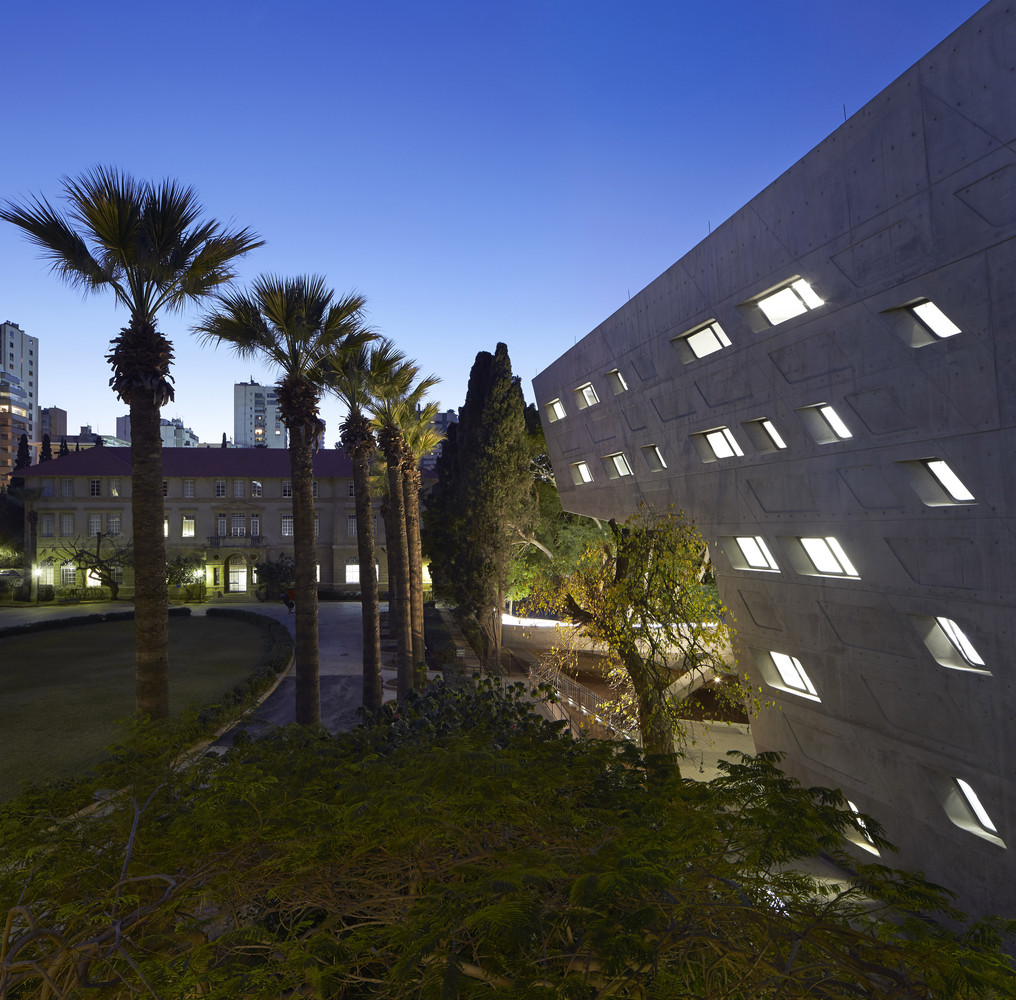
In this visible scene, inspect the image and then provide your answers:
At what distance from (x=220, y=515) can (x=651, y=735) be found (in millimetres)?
50169

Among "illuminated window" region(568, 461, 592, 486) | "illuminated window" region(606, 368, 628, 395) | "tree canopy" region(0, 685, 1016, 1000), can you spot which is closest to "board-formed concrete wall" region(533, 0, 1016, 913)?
"illuminated window" region(606, 368, 628, 395)

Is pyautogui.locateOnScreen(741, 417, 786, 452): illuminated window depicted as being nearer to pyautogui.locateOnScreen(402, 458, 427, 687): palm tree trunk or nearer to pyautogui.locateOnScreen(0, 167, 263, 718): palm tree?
pyautogui.locateOnScreen(0, 167, 263, 718): palm tree

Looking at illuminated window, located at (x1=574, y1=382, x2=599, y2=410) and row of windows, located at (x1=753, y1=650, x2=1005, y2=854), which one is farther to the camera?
illuminated window, located at (x1=574, y1=382, x2=599, y2=410)

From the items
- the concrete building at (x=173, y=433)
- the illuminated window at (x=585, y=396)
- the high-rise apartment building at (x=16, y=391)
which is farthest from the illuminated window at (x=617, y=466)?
the concrete building at (x=173, y=433)

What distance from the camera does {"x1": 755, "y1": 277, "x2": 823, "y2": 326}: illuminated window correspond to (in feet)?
37.7

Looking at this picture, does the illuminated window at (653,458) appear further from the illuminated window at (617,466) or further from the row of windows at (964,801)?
the row of windows at (964,801)

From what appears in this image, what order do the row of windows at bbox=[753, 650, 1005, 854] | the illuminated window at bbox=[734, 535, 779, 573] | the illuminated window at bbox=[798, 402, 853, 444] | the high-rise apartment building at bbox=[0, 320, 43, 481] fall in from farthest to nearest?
the high-rise apartment building at bbox=[0, 320, 43, 481]
the illuminated window at bbox=[734, 535, 779, 573]
the illuminated window at bbox=[798, 402, 853, 444]
the row of windows at bbox=[753, 650, 1005, 854]

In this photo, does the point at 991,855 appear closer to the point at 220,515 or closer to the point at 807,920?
the point at 807,920

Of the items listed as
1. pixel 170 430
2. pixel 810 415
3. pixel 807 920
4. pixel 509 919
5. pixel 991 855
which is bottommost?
pixel 991 855

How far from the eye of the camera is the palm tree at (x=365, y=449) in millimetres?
18734

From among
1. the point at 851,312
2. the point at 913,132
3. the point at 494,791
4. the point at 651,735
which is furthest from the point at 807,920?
the point at 651,735

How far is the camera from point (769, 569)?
13.8 meters

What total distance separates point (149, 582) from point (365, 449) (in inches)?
389

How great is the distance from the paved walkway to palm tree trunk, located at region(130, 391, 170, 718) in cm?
176
